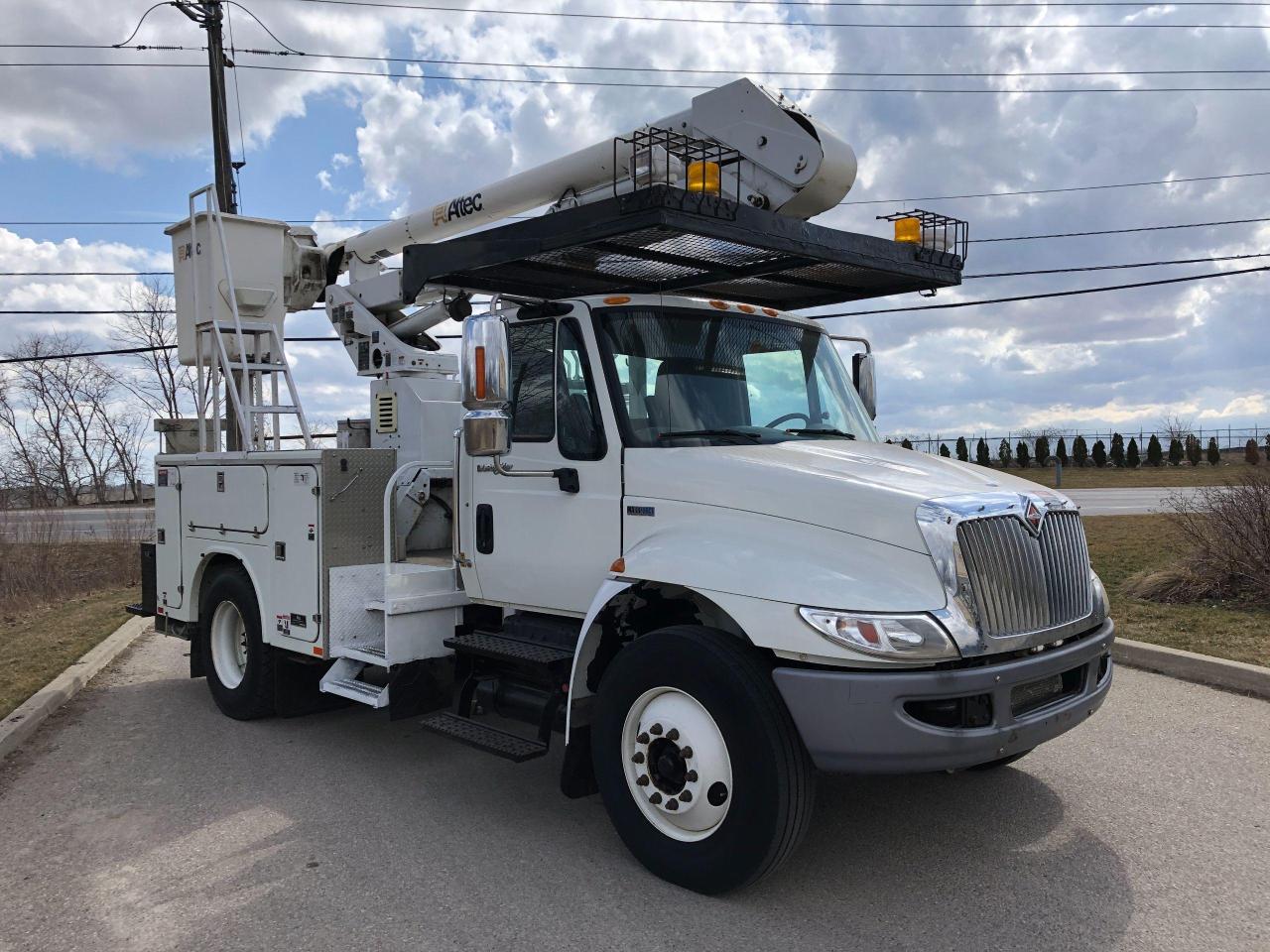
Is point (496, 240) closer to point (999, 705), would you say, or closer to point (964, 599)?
point (964, 599)

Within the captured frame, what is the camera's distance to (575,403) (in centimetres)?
488

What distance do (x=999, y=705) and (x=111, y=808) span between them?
4557 millimetres

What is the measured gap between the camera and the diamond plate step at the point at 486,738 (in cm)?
467

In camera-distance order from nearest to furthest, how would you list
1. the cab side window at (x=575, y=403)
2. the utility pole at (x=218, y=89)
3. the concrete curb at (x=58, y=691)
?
1. the cab side window at (x=575, y=403)
2. the concrete curb at (x=58, y=691)
3. the utility pole at (x=218, y=89)

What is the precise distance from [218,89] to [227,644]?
15575mm

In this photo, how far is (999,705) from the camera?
3764 mm

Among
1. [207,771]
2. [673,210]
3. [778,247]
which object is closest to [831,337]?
[778,247]

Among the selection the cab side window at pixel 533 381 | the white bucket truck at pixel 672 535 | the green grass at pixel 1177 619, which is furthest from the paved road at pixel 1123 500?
the cab side window at pixel 533 381

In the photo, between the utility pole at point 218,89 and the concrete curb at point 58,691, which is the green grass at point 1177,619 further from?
the utility pole at point 218,89

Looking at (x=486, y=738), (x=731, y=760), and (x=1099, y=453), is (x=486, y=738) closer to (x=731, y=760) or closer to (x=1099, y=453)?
(x=731, y=760)

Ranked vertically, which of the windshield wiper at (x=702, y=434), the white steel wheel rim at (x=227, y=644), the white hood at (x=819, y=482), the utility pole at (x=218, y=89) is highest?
the utility pole at (x=218, y=89)

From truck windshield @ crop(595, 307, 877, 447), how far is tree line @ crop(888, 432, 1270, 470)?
38.5 metres

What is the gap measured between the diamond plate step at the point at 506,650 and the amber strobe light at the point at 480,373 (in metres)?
1.32

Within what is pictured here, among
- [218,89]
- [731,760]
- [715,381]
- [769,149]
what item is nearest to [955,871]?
[731,760]
